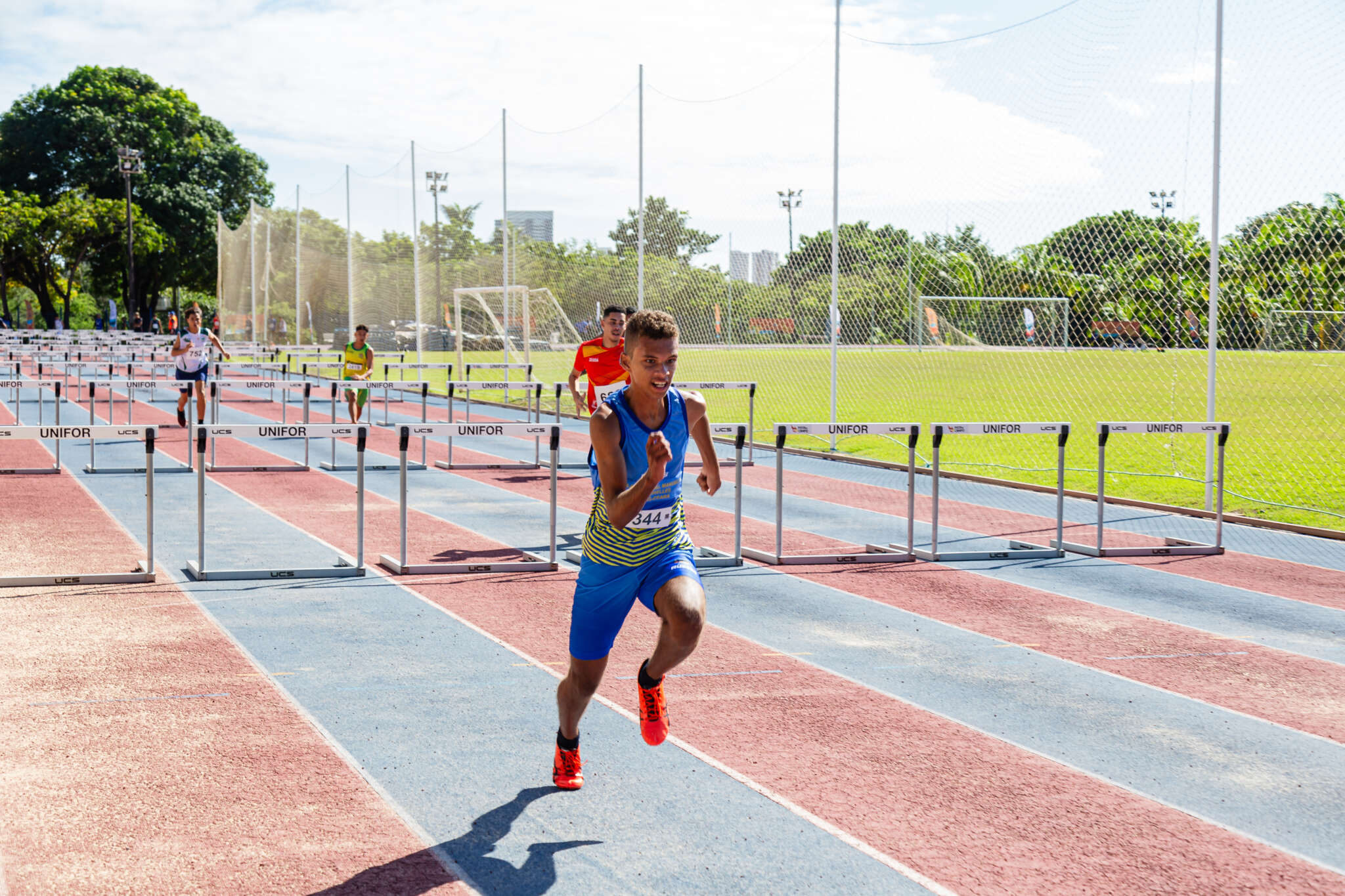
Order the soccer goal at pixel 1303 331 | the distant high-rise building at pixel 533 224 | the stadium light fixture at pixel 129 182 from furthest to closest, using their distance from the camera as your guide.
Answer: the stadium light fixture at pixel 129 182 → the distant high-rise building at pixel 533 224 → the soccer goal at pixel 1303 331

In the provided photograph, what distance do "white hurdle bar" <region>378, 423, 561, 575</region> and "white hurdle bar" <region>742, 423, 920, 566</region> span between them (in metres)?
1.68

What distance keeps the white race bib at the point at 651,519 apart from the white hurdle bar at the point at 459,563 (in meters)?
4.66

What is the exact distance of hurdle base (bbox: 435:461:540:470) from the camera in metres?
16.1

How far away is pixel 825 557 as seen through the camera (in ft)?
32.4

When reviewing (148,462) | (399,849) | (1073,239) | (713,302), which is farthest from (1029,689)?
(713,302)

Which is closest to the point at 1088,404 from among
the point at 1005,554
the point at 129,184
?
the point at 1005,554

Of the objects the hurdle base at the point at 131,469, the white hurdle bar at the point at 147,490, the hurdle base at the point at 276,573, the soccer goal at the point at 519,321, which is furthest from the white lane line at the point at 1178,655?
the soccer goal at the point at 519,321

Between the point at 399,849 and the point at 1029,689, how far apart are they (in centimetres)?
345

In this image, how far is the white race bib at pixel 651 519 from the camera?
4473 millimetres

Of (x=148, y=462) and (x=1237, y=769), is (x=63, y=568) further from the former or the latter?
(x=1237, y=769)

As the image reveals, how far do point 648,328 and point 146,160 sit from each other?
7208 cm

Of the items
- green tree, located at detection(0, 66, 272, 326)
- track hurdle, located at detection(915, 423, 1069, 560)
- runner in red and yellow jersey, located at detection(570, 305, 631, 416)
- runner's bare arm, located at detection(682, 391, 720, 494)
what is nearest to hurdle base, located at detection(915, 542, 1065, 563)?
track hurdle, located at detection(915, 423, 1069, 560)

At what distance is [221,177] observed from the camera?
7225cm

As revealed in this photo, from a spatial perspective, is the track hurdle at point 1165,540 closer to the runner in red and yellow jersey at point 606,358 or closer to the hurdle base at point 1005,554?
the hurdle base at point 1005,554
